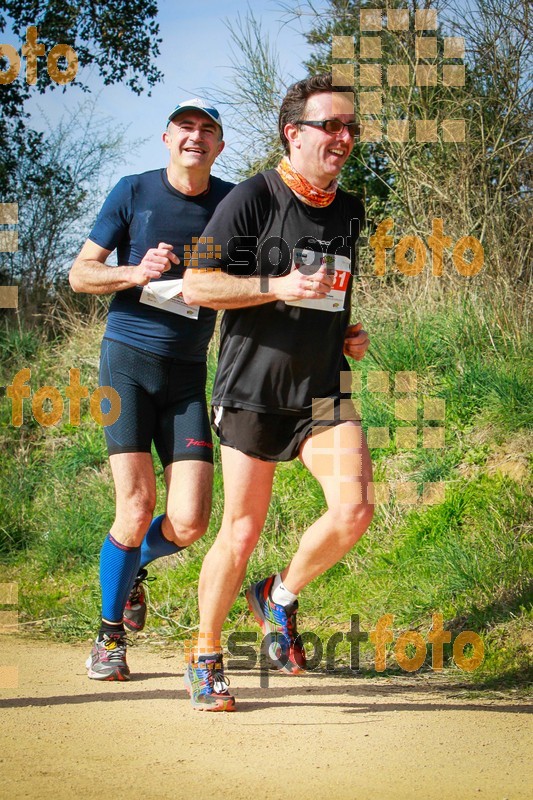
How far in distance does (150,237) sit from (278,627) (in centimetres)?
200

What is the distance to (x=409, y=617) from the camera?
580cm

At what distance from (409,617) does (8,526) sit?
12.7ft

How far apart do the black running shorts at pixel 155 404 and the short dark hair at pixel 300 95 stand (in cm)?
130

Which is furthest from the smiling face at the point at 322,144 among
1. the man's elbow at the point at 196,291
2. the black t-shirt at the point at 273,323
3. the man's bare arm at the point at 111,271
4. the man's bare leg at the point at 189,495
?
the man's bare leg at the point at 189,495

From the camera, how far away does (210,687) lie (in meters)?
4.32

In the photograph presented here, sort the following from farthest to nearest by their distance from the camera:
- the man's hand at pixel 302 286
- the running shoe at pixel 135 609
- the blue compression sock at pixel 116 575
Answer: the running shoe at pixel 135 609 < the blue compression sock at pixel 116 575 < the man's hand at pixel 302 286

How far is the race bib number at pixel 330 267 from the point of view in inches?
169

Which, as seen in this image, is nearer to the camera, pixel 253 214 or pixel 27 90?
pixel 253 214

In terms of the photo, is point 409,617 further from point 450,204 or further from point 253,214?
point 450,204

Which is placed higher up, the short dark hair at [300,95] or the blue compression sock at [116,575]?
the short dark hair at [300,95]

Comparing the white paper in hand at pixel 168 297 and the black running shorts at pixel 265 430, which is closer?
the black running shorts at pixel 265 430

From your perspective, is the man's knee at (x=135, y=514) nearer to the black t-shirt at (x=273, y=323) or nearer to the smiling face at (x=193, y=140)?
the black t-shirt at (x=273, y=323)

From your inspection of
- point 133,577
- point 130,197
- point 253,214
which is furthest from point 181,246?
point 133,577

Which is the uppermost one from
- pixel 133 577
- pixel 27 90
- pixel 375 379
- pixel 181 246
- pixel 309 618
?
pixel 27 90
